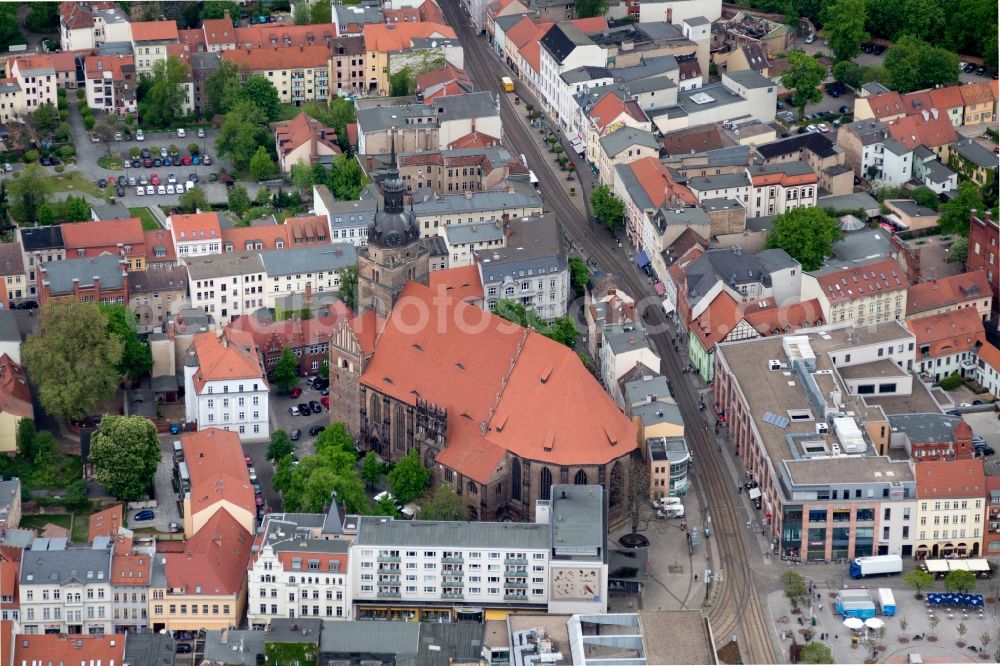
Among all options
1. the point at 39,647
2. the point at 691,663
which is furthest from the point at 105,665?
the point at 691,663

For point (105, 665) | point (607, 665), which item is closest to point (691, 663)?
point (607, 665)

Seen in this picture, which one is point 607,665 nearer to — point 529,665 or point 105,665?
point 529,665

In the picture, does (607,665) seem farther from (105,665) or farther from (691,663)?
(105,665)

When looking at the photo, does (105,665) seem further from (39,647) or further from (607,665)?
(607,665)

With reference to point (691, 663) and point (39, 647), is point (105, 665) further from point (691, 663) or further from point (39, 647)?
point (691, 663)

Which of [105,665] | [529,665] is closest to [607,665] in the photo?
[529,665]

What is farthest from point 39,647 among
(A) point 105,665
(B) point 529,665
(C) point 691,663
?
(C) point 691,663
